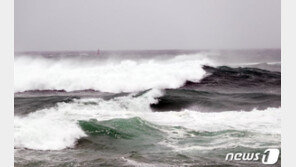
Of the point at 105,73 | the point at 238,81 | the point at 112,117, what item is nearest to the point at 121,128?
the point at 112,117

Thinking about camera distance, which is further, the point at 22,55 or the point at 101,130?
the point at 22,55

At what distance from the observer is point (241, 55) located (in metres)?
8.90

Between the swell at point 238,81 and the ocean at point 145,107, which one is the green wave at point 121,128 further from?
the swell at point 238,81

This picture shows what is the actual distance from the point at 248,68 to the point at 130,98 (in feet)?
8.12

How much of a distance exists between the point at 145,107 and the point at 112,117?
68cm

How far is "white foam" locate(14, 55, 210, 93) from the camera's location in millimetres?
8703

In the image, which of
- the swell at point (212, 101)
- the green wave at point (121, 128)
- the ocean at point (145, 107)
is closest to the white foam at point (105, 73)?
the ocean at point (145, 107)

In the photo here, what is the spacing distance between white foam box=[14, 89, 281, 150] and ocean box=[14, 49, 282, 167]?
2cm

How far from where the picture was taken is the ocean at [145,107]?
23.3 ft

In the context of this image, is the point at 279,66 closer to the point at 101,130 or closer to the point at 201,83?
the point at 201,83

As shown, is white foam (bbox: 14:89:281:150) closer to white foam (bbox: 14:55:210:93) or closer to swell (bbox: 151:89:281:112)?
swell (bbox: 151:89:281:112)

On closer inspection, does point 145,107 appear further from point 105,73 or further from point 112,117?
point 105,73

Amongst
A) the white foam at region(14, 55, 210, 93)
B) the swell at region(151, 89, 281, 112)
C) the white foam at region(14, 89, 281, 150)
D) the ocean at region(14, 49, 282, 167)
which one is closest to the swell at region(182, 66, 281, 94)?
the ocean at region(14, 49, 282, 167)
